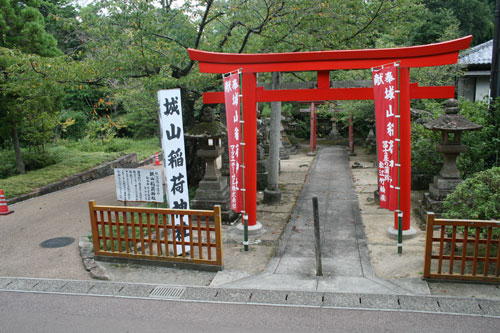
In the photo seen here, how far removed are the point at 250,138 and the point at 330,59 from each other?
93.7 inches

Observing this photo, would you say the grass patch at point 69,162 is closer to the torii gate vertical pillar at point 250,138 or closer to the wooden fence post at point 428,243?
the torii gate vertical pillar at point 250,138

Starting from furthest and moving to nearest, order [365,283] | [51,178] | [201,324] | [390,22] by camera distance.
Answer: [51,178]
[390,22]
[365,283]
[201,324]

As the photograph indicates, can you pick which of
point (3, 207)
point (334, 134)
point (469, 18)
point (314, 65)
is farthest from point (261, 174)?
point (469, 18)

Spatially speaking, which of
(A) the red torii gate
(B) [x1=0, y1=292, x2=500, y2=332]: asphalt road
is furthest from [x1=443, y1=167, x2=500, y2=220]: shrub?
(B) [x1=0, y1=292, x2=500, y2=332]: asphalt road

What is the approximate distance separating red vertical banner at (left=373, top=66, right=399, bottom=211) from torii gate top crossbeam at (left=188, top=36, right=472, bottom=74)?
0.81m

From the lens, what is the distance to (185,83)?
10555 millimetres

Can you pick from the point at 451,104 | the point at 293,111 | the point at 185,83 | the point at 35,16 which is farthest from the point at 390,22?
the point at 293,111

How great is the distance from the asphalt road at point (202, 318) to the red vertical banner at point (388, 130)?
2782 mm

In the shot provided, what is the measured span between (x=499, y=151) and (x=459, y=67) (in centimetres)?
734

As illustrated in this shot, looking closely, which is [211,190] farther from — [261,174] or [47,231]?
[47,231]

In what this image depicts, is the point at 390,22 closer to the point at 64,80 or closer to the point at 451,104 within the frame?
the point at 451,104

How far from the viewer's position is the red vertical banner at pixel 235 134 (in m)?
7.75

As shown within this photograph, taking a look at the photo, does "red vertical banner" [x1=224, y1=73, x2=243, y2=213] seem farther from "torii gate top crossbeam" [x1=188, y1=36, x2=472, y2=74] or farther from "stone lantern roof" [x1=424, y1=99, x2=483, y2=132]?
"stone lantern roof" [x1=424, y1=99, x2=483, y2=132]

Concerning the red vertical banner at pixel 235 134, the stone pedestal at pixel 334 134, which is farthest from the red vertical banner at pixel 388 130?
the stone pedestal at pixel 334 134
